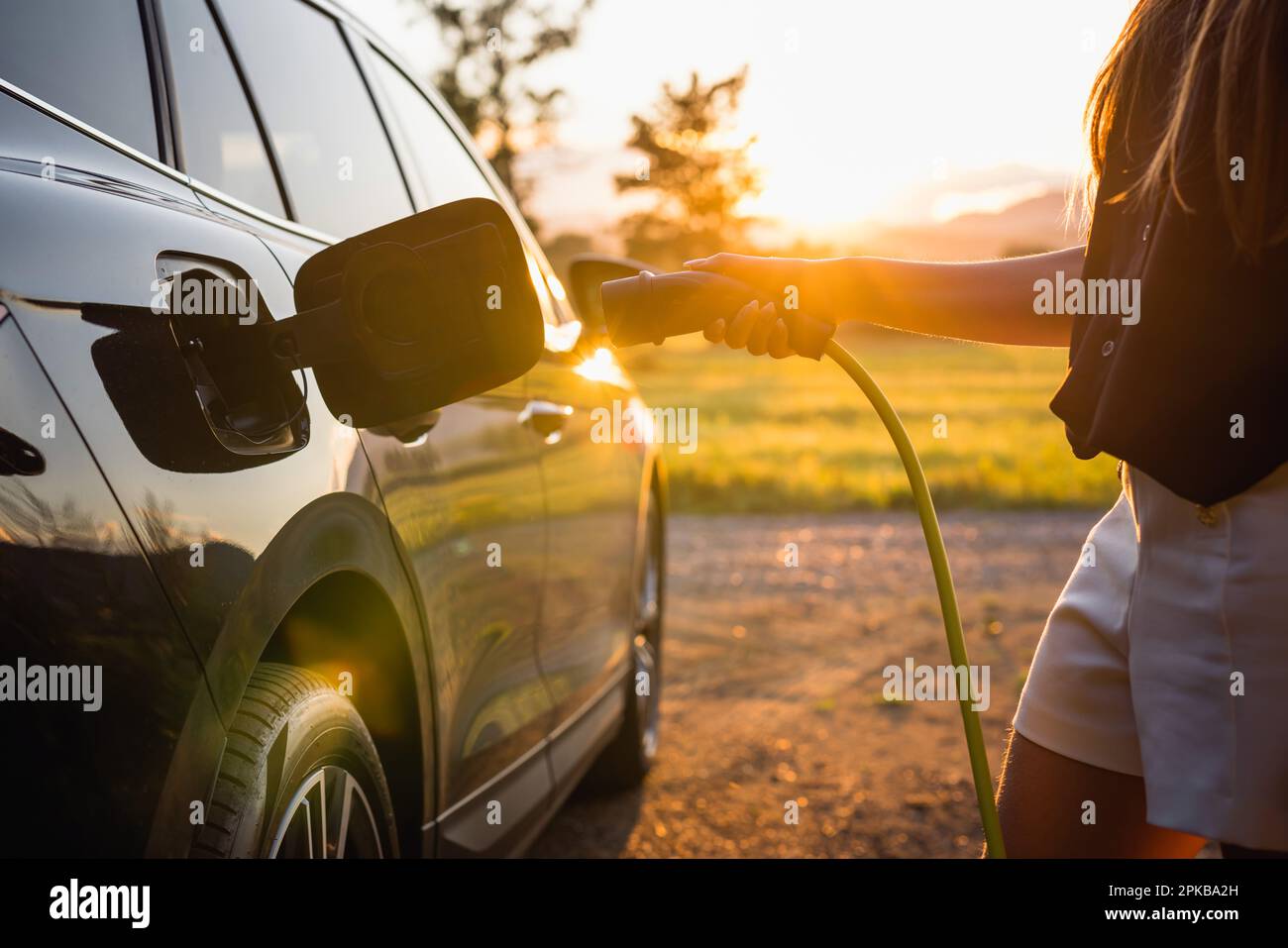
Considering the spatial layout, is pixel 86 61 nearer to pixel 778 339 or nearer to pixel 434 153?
pixel 778 339

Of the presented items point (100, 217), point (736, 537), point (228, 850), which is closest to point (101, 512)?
point (100, 217)

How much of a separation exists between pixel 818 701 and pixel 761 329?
4.12 metres

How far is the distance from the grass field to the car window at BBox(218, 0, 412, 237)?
452 centimetres

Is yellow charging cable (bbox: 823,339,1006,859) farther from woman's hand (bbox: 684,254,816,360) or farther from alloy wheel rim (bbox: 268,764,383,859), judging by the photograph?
alloy wheel rim (bbox: 268,764,383,859)

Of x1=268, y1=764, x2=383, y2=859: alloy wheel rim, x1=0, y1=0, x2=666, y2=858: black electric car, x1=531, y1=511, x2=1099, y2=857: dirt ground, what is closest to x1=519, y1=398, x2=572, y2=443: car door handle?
x1=0, y1=0, x2=666, y2=858: black electric car

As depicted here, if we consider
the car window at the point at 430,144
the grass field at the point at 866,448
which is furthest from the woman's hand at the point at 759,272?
the grass field at the point at 866,448

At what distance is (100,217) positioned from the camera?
1.60m

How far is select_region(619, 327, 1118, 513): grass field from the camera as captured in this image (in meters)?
13.1

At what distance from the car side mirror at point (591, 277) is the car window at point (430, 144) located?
0.37m

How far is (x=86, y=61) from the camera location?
6.52 feet

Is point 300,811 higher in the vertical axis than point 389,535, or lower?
lower

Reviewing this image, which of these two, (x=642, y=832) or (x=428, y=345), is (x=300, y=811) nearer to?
(x=428, y=345)
